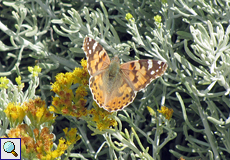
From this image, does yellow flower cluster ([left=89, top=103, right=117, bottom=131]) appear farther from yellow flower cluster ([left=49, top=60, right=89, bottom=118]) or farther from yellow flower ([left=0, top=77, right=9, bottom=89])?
yellow flower ([left=0, top=77, right=9, bottom=89])

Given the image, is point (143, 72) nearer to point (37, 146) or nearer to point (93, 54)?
point (93, 54)

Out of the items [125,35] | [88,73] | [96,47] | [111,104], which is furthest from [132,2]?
[111,104]

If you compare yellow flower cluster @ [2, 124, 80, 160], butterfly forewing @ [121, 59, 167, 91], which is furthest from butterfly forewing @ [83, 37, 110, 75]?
yellow flower cluster @ [2, 124, 80, 160]

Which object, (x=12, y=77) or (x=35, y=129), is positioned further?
(x=12, y=77)

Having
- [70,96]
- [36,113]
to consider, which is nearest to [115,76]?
[70,96]

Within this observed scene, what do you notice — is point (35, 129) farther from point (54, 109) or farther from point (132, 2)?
point (132, 2)

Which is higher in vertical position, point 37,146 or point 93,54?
point 93,54

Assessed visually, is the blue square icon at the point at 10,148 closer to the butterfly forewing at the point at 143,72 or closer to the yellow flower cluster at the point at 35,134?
the yellow flower cluster at the point at 35,134
